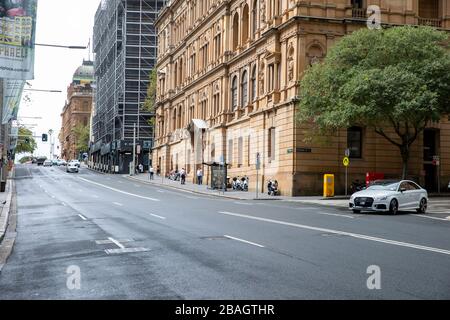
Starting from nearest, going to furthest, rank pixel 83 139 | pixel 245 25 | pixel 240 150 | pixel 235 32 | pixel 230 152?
pixel 240 150 < pixel 245 25 < pixel 230 152 < pixel 235 32 < pixel 83 139

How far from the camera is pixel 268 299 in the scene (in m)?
7.62

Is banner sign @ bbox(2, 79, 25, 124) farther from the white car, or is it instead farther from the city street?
the white car

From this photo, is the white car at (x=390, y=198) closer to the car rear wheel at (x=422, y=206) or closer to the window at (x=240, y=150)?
the car rear wheel at (x=422, y=206)

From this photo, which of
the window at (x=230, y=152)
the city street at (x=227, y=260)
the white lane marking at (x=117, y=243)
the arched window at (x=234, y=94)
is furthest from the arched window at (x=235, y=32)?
the white lane marking at (x=117, y=243)

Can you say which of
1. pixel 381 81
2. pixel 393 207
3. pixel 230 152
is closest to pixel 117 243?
pixel 393 207

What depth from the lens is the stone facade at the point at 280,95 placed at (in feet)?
142

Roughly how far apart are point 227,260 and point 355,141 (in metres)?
34.6

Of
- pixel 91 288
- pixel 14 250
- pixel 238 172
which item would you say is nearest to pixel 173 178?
pixel 238 172

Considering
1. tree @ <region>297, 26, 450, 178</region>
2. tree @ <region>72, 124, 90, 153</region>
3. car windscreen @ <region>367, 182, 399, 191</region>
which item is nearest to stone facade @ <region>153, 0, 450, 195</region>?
tree @ <region>297, 26, 450, 178</region>

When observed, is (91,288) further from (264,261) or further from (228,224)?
(228,224)

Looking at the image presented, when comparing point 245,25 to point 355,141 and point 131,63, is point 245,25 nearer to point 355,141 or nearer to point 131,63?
point 355,141

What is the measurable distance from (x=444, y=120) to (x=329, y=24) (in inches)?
439

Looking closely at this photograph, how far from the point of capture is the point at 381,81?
1268 inches

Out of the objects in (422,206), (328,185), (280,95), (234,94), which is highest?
(234,94)
